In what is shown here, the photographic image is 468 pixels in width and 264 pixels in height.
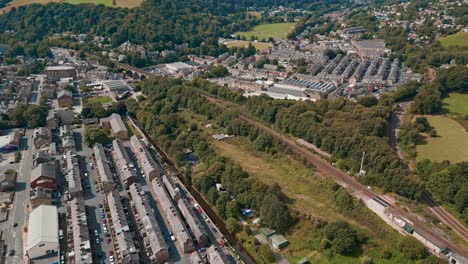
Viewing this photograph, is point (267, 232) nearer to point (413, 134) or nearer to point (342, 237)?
point (342, 237)

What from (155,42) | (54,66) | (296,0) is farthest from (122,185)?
(296,0)

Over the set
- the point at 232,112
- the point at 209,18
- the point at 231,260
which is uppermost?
the point at 209,18

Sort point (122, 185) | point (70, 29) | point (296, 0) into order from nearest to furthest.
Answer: point (122, 185)
point (70, 29)
point (296, 0)

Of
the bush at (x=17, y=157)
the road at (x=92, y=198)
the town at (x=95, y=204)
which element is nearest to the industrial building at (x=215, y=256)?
the town at (x=95, y=204)

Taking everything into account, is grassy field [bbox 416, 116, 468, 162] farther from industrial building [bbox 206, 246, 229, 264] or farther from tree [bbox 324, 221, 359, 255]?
industrial building [bbox 206, 246, 229, 264]

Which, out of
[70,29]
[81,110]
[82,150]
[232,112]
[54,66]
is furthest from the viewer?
[70,29]

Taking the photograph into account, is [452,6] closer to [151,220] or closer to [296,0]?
[296,0]

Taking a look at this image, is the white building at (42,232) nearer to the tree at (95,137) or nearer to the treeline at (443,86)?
the tree at (95,137)

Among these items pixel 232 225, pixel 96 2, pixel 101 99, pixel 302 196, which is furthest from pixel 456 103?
pixel 96 2
